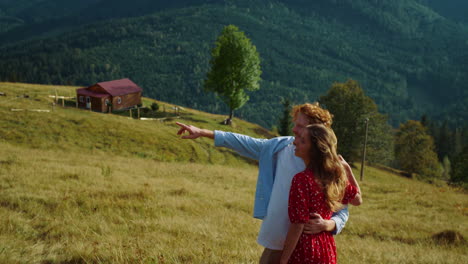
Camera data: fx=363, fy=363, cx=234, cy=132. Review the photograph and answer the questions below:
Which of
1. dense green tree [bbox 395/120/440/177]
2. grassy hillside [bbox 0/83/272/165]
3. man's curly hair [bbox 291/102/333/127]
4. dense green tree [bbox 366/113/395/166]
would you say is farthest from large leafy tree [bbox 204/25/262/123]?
man's curly hair [bbox 291/102/333/127]

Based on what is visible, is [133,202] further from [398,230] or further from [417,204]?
[417,204]

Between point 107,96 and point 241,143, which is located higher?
point 241,143

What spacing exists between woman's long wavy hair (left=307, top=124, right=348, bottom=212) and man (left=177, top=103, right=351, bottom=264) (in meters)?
0.29

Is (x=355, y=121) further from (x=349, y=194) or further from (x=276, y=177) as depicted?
(x=276, y=177)

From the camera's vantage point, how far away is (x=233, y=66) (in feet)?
201

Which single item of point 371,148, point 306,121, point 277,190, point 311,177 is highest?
point 306,121

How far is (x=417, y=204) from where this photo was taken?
19453 mm

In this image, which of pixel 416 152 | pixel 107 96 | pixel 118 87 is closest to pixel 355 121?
pixel 416 152

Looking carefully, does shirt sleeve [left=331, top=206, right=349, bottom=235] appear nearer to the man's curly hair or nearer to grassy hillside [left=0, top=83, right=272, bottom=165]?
the man's curly hair

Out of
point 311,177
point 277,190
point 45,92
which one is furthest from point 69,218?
point 45,92

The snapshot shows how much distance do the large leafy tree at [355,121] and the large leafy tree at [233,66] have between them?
14.4 metres

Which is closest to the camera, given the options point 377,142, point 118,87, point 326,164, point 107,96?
point 326,164

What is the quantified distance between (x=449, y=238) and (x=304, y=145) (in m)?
9.90

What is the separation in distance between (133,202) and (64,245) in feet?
13.2
